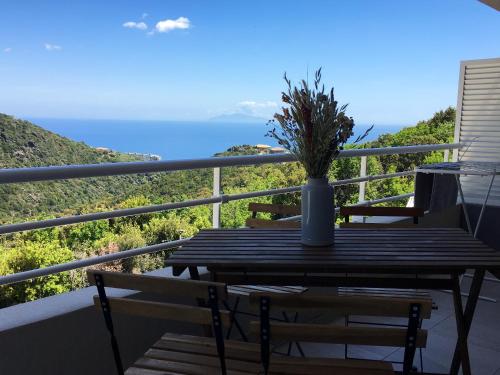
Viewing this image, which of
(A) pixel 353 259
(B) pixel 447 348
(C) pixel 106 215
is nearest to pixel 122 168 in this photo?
(C) pixel 106 215

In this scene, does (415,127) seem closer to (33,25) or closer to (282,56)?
(282,56)

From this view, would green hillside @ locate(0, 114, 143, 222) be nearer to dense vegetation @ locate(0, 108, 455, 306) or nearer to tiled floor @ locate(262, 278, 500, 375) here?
dense vegetation @ locate(0, 108, 455, 306)

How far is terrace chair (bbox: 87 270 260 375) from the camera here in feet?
5.08

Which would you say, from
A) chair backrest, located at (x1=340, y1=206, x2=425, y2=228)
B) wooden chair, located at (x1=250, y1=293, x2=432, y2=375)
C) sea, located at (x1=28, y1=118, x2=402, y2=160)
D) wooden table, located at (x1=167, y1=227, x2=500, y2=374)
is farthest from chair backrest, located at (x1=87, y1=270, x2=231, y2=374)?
sea, located at (x1=28, y1=118, x2=402, y2=160)

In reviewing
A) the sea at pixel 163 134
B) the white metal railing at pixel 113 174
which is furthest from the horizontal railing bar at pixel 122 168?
the sea at pixel 163 134

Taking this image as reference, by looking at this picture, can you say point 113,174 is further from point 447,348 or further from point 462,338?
point 447,348

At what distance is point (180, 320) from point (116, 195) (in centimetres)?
1345

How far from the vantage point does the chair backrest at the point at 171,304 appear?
1.53 metres

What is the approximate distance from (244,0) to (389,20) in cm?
868

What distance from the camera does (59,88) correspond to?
105 feet

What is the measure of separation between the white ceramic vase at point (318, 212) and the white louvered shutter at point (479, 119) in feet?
11.9

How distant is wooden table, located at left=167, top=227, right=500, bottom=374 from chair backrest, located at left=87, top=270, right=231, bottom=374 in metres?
0.38

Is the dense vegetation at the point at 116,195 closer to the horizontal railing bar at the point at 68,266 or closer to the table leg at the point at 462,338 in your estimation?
the horizontal railing bar at the point at 68,266

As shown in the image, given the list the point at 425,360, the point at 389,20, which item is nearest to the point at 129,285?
the point at 425,360
